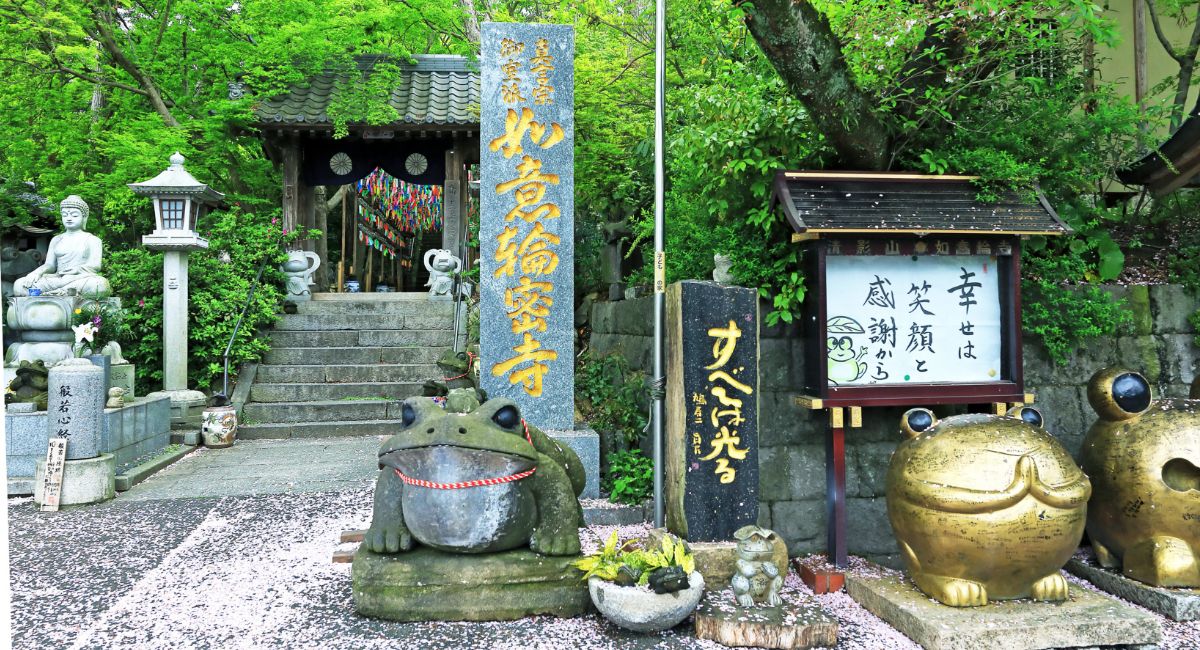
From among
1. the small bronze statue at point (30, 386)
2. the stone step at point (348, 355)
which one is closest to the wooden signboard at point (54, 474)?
the small bronze statue at point (30, 386)

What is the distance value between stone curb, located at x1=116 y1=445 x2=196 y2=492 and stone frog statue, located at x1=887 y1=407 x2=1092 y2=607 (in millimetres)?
7253

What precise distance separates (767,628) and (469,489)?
5.92ft

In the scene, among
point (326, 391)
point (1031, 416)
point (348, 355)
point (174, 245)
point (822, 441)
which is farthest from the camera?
point (348, 355)

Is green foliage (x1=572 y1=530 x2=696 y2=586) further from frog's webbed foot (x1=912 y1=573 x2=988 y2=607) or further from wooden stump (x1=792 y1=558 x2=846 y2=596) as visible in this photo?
frog's webbed foot (x1=912 y1=573 x2=988 y2=607)

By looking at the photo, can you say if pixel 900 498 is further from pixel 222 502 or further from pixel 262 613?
pixel 222 502

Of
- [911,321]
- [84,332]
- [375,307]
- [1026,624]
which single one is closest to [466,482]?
[1026,624]

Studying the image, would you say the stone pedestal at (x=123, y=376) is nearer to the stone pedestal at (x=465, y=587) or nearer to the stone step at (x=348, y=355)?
the stone step at (x=348, y=355)

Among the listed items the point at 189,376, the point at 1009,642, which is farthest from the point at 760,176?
the point at 189,376

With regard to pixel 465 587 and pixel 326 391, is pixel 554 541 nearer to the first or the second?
pixel 465 587

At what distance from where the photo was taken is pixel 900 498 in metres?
3.96

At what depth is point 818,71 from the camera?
4.54 m

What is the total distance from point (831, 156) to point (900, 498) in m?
2.83

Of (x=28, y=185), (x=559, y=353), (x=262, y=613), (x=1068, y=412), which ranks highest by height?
(x=28, y=185)

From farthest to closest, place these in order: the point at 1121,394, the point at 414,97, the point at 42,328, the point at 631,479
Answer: the point at 414,97, the point at 42,328, the point at 631,479, the point at 1121,394
